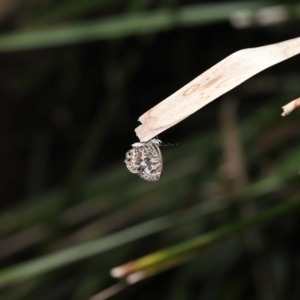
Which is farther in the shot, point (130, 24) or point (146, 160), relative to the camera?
point (130, 24)

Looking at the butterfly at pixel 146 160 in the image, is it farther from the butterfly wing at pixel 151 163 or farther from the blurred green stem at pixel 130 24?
the blurred green stem at pixel 130 24

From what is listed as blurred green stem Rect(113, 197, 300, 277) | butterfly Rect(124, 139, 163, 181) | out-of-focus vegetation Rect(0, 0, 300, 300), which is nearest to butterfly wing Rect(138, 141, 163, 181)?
butterfly Rect(124, 139, 163, 181)

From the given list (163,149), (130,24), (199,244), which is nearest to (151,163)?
(199,244)

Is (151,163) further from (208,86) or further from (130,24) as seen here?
(130,24)

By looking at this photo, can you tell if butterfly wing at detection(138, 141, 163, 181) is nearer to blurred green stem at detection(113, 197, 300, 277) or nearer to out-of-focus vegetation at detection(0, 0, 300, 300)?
→ blurred green stem at detection(113, 197, 300, 277)

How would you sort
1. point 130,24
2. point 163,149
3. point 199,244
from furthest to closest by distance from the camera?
1. point 163,149
2. point 130,24
3. point 199,244

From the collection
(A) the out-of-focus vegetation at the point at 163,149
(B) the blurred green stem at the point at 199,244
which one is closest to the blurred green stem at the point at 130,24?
(A) the out-of-focus vegetation at the point at 163,149
